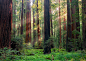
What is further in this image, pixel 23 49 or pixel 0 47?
pixel 23 49

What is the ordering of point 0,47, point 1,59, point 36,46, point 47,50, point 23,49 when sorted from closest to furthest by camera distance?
point 1,59
point 0,47
point 23,49
point 47,50
point 36,46

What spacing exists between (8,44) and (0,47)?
1.80 ft

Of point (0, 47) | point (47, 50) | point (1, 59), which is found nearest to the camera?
point (1, 59)

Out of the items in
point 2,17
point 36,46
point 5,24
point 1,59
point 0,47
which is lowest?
point 36,46

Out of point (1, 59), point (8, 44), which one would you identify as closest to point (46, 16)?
point (8, 44)

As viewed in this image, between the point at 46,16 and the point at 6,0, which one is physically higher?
the point at 6,0

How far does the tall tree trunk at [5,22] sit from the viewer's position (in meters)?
6.73

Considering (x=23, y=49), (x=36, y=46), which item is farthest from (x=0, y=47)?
(x=36, y=46)

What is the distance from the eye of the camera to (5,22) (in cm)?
685

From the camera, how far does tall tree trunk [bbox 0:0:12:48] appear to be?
6.73m

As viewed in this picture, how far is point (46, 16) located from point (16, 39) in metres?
4.06

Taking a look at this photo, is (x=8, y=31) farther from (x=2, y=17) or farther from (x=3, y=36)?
(x=2, y=17)

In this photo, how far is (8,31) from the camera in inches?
272

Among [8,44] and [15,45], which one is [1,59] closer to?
[8,44]
